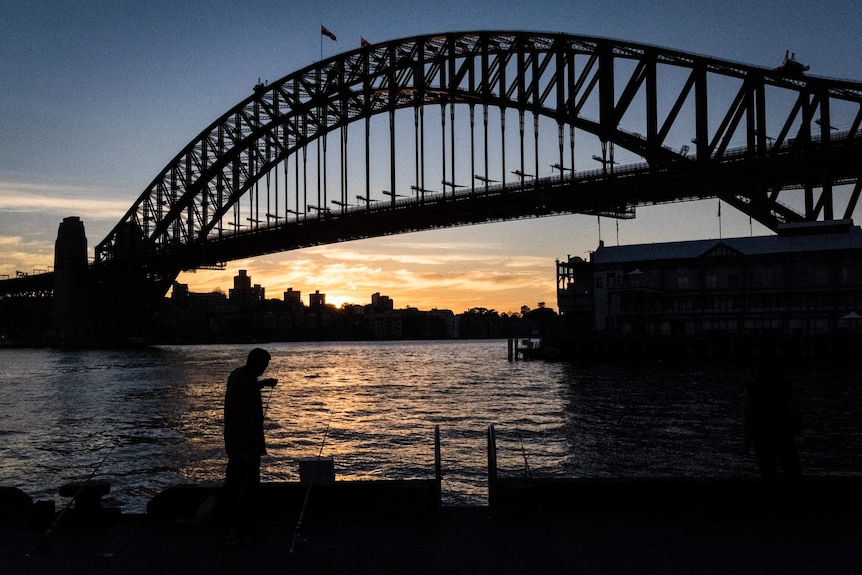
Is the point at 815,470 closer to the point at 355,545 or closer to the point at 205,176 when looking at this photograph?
the point at 355,545

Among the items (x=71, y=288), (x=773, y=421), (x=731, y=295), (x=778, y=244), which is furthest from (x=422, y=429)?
(x=71, y=288)

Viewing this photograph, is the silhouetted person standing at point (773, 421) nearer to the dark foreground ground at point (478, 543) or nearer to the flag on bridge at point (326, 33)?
the dark foreground ground at point (478, 543)

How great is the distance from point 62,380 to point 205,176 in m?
49.5

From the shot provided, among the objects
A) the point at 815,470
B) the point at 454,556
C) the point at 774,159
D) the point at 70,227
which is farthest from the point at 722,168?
the point at 70,227

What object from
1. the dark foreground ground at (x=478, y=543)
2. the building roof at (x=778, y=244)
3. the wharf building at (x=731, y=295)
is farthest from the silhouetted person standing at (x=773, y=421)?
the building roof at (x=778, y=244)

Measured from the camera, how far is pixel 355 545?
7707mm

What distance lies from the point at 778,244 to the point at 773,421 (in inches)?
2864

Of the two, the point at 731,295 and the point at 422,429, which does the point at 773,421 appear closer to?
the point at 422,429

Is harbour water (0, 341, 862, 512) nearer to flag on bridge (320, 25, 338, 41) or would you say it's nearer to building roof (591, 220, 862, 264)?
building roof (591, 220, 862, 264)

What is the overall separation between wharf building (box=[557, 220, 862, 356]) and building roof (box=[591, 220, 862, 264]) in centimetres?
9

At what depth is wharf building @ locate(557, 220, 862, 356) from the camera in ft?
237

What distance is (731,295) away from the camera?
7675 cm

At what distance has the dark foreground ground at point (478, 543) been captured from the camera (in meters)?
7.04

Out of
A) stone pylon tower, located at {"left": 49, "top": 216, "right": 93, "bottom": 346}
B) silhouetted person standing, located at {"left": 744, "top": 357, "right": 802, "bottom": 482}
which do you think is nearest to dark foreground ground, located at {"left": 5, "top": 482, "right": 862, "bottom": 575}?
silhouetted person standing, located at {"left": 744, "top": 357, "right": 802, "bottom": 482}
